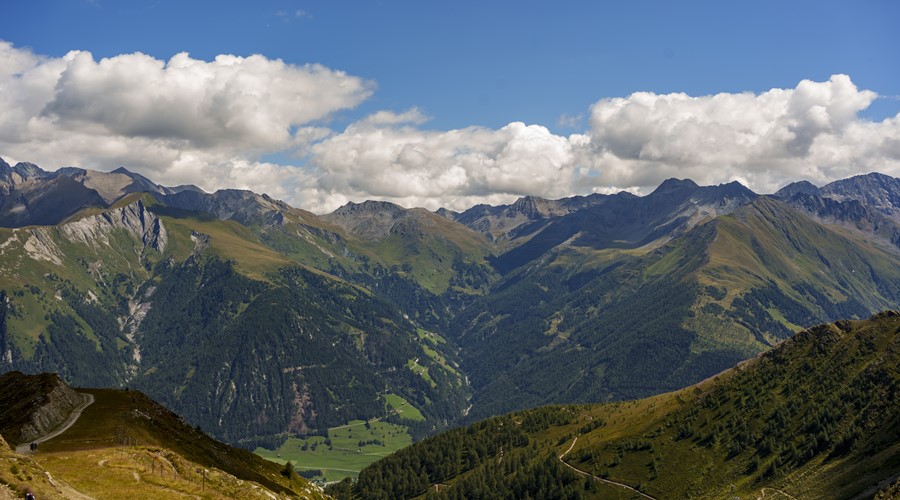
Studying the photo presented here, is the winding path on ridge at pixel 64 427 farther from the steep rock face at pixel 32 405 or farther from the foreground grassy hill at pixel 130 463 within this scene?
the foreground grassy hill at pixel 130 463

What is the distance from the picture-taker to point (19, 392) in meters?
121

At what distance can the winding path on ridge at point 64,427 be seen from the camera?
3565 inches

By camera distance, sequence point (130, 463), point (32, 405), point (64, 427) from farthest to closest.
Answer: point (32, 405)
point (64, 427)
point (130, 463)

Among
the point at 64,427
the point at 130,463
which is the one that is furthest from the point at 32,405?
the point at 130,463

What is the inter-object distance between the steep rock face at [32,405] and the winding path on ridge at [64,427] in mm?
957

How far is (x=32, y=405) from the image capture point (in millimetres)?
109250

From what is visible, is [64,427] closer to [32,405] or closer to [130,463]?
[32,405]

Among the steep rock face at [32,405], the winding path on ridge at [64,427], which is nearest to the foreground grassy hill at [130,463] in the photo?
the winding path on ridge at [64,427]

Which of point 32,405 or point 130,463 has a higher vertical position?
point 32,405

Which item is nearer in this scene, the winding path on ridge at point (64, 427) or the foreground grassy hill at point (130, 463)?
the foreground grassy hill at point (130, 463)

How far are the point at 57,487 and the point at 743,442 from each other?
194170mm

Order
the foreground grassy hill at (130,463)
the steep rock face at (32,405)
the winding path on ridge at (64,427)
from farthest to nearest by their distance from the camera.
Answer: the steep rock face at (32,405), the winding path on ridge at (64,427), the foreground grassy hill at (130,463)

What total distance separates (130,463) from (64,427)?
3507 centimetres

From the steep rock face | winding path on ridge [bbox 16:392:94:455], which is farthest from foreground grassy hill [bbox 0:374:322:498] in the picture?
the steep rock face
